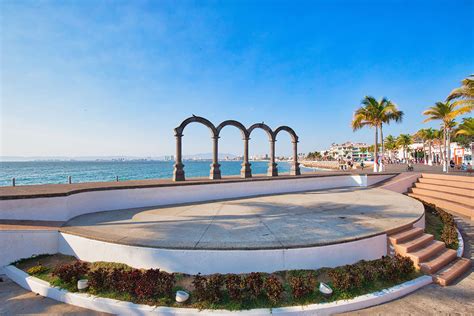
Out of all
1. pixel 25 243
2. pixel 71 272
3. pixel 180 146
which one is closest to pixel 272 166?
pixel 180 146

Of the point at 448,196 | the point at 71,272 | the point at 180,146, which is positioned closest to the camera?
the point at 71,272

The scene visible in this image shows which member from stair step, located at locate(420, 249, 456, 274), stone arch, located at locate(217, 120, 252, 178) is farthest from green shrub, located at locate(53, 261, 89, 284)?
stone arch, located at locate(217, 120, 252, 178)

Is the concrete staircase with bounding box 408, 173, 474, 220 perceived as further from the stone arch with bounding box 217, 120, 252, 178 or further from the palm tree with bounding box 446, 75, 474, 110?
the stone arch with bounding box 217, 120, 252, 178

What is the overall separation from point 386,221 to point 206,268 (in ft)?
19.5

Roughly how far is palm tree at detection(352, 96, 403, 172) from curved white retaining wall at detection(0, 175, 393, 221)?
28.1 feet

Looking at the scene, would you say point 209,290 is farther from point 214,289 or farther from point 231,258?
point 231,258

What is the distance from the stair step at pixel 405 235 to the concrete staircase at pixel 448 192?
6.85 m

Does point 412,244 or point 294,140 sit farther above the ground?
point 294,140

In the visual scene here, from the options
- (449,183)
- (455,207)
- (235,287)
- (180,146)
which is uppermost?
(180,146)

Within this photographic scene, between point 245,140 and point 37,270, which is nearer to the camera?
point 37,270

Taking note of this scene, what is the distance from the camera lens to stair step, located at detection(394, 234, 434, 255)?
583 centimetres

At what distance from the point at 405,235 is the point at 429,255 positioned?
2.17 feet

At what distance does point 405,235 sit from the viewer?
6.36m

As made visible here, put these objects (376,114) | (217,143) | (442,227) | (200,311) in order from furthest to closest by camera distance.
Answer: (376,114), (217,143), (442,227), (200,311)
